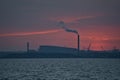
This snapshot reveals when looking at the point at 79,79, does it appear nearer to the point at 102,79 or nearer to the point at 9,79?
the point at 102,79

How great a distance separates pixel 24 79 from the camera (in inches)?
2867

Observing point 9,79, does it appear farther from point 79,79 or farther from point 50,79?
point 79,79

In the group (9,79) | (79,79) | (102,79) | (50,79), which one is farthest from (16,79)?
(102,79)

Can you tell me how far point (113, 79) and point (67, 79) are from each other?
8.92 metres

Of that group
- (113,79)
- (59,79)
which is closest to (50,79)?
(59,79)

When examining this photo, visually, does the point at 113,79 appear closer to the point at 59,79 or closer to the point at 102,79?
the point at 102,79

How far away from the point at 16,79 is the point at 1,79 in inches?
123

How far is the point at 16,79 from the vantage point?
240 ft

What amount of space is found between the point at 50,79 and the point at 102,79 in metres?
9.98

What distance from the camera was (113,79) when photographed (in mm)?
73812

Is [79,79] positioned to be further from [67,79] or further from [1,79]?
[1,79]

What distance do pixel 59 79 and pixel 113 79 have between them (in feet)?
34.3

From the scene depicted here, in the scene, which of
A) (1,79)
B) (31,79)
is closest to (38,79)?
(31,79)

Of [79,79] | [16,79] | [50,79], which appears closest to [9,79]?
[16,79]
